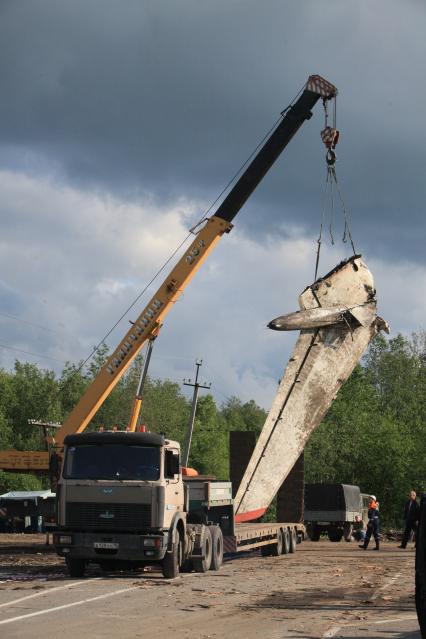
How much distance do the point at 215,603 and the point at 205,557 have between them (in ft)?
20.4

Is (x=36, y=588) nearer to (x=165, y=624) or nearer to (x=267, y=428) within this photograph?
(x=165, y=624)

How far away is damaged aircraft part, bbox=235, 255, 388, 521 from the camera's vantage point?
95.3 ft

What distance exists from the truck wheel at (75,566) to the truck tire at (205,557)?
252 cm

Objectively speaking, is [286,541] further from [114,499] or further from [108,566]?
[114,499]

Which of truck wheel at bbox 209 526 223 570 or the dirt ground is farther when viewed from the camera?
truck wheel at bbox 209 526 223 570

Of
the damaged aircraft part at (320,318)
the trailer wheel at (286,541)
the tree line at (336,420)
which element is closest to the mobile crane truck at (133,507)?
the trailer wheel at (286,541)

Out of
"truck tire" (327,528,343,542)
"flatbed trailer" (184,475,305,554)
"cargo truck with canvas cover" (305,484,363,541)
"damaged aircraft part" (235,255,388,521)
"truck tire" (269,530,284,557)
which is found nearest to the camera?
"flatbed trailer" (184,475,305,554)

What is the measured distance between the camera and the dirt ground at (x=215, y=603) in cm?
1164

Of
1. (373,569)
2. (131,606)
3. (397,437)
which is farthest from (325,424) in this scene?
(131,606)

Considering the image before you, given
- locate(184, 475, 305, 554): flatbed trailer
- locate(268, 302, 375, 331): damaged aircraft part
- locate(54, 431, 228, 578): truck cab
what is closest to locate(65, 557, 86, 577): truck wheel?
locate(54, 431, 228, 578): truck cab

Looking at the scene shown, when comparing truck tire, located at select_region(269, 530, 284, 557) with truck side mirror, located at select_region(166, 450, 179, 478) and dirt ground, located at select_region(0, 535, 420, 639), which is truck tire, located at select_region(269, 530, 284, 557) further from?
truck side mirror, located at select_region(166, 450, 179, 478)

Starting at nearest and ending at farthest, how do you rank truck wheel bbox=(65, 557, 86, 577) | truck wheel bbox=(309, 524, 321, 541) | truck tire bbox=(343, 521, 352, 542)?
truck wheel bbox=(65, 557, 86, 577), truck tire bbox=(343, 521, 352, 542), truck wheel bbox=(309, 524, 321, 541)

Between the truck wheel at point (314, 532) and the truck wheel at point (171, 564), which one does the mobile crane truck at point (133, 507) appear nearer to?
the truck wheel at point (171, 564)

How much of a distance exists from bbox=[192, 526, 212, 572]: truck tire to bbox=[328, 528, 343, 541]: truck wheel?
20.4m
